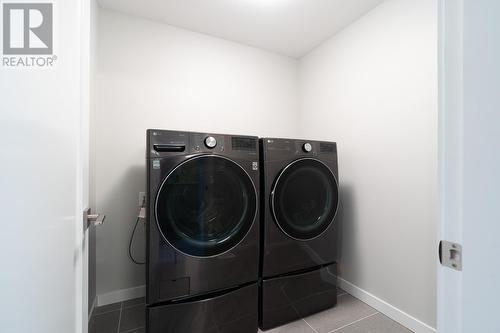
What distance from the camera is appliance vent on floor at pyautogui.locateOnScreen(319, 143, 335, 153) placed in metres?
1.61

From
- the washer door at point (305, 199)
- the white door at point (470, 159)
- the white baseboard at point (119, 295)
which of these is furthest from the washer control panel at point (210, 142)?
the white baseboard at point (119, 295)

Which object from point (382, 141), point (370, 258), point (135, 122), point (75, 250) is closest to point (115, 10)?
point (135, 122)

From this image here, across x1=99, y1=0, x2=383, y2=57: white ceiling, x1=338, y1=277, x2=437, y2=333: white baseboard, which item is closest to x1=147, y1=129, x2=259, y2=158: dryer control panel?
x1=99, y1=0, x2=383, y2=57: white ceiling

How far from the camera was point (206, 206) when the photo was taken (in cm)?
128

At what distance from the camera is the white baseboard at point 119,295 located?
162cm

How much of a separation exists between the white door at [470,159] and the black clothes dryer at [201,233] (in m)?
0.97

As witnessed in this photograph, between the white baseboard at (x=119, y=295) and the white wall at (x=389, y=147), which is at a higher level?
the white wall at (x=389, y=147)

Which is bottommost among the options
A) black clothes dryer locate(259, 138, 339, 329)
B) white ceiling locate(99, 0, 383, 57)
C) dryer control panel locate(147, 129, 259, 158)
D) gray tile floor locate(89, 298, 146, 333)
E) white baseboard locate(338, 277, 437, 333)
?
gray tile floor locate(89, 298, 146, 333)

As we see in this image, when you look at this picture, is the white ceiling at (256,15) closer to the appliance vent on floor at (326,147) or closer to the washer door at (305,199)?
the appliance vent on floor at (326,147)

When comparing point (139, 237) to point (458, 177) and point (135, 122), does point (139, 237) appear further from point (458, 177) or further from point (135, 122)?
point (458, 177)

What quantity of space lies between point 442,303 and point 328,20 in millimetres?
1992

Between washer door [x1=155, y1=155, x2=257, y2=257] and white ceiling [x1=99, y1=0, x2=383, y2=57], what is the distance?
48.0 inches

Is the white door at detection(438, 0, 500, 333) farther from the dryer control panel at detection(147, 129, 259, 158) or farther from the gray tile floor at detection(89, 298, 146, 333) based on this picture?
the gray tile floor at detection(89, 298, 146, 333)

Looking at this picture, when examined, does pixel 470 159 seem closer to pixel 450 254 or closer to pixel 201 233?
pixel 450 254
